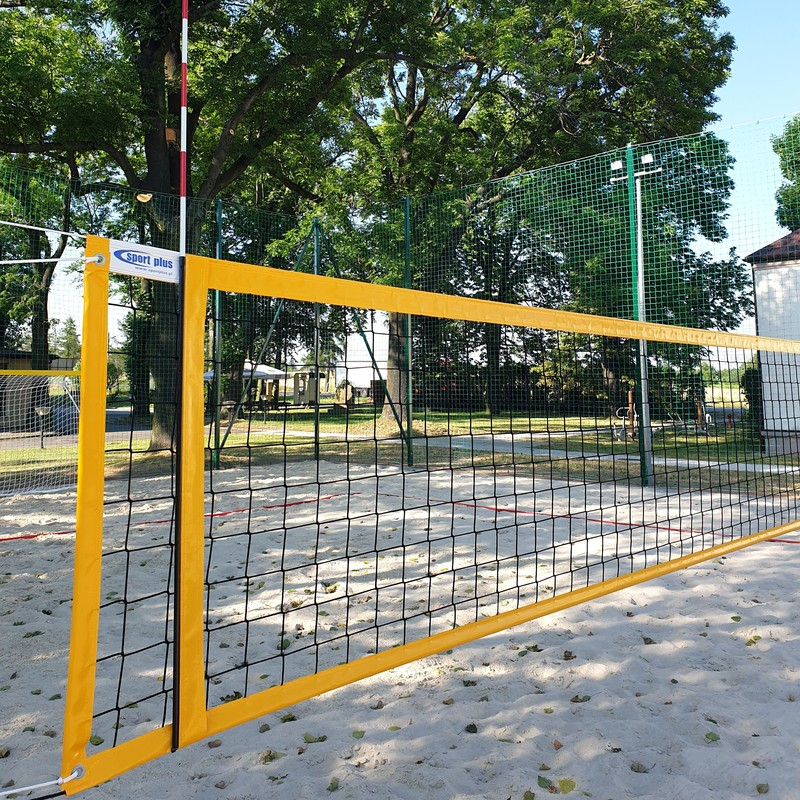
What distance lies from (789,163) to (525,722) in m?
6.99

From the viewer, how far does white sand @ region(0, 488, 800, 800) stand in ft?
6.43

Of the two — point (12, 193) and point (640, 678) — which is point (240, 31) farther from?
point (640, 678)

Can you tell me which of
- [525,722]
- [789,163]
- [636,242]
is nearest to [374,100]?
[636,242]

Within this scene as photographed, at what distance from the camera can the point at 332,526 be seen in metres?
5.63

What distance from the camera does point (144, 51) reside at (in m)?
10.9

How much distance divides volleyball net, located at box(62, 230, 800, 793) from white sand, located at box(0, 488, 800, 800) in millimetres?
138

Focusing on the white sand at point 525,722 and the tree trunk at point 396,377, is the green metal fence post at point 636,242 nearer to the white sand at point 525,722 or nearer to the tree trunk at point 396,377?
the tree trunk at point 396,377

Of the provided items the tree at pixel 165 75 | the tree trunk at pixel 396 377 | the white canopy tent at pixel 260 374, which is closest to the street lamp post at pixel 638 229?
the tree trunk at pixel 396 377

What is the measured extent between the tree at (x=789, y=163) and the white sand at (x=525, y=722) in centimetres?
526

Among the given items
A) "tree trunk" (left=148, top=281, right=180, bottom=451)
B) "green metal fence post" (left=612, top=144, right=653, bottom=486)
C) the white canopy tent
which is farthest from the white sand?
"tree trunk" (left=148, top=281, right=180, bottom=451)

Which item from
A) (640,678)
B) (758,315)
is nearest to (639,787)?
(640,678)

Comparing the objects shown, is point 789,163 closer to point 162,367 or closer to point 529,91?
point 162,367

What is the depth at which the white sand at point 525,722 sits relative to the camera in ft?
6.43

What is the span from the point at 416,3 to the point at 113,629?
11382mm
